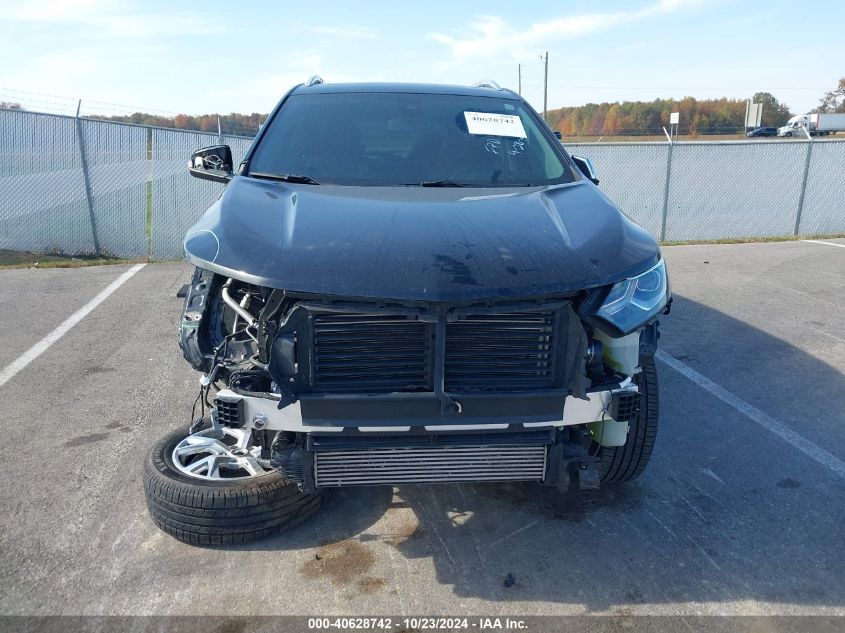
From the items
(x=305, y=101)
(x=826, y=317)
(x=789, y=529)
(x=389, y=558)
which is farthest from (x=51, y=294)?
(x=826, y=317)

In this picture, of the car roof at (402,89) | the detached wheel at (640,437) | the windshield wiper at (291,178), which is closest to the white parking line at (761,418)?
the detached wheel at (640,437)

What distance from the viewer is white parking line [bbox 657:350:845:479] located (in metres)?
3.82

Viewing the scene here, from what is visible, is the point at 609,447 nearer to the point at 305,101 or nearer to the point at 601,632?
the point at 601,632

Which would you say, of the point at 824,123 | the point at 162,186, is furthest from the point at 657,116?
the point at 162,186

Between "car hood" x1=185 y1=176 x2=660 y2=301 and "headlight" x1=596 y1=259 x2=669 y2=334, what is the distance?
6cm

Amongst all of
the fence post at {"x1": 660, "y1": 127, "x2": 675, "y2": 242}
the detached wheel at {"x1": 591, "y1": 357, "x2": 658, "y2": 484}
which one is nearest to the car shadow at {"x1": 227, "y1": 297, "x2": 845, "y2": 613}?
the detached wheel at {"x1": 591, "y1": 357, "x2": 658, "y2": 484}

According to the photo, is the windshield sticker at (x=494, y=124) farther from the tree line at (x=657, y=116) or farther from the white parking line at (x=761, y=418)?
the tree line at (x=657, y=116)

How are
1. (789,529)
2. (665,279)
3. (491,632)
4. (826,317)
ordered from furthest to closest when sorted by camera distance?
1. (826,317)
2. (789,529)
3. (665,279)
4. (491,632)

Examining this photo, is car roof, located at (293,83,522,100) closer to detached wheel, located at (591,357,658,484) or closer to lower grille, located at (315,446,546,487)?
detached wheel, located at (591,357,658,484)

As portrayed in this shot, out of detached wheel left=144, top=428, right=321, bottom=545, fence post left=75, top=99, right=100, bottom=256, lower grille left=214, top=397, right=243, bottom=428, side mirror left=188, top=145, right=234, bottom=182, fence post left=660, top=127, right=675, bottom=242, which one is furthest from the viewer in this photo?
fence post left=660, top=127, right=675, bottom=242

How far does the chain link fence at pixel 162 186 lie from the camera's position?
34.0 ft

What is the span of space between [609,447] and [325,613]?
4.48 feet

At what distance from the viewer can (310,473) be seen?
2.61 m

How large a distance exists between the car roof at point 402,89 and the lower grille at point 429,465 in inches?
97.7
